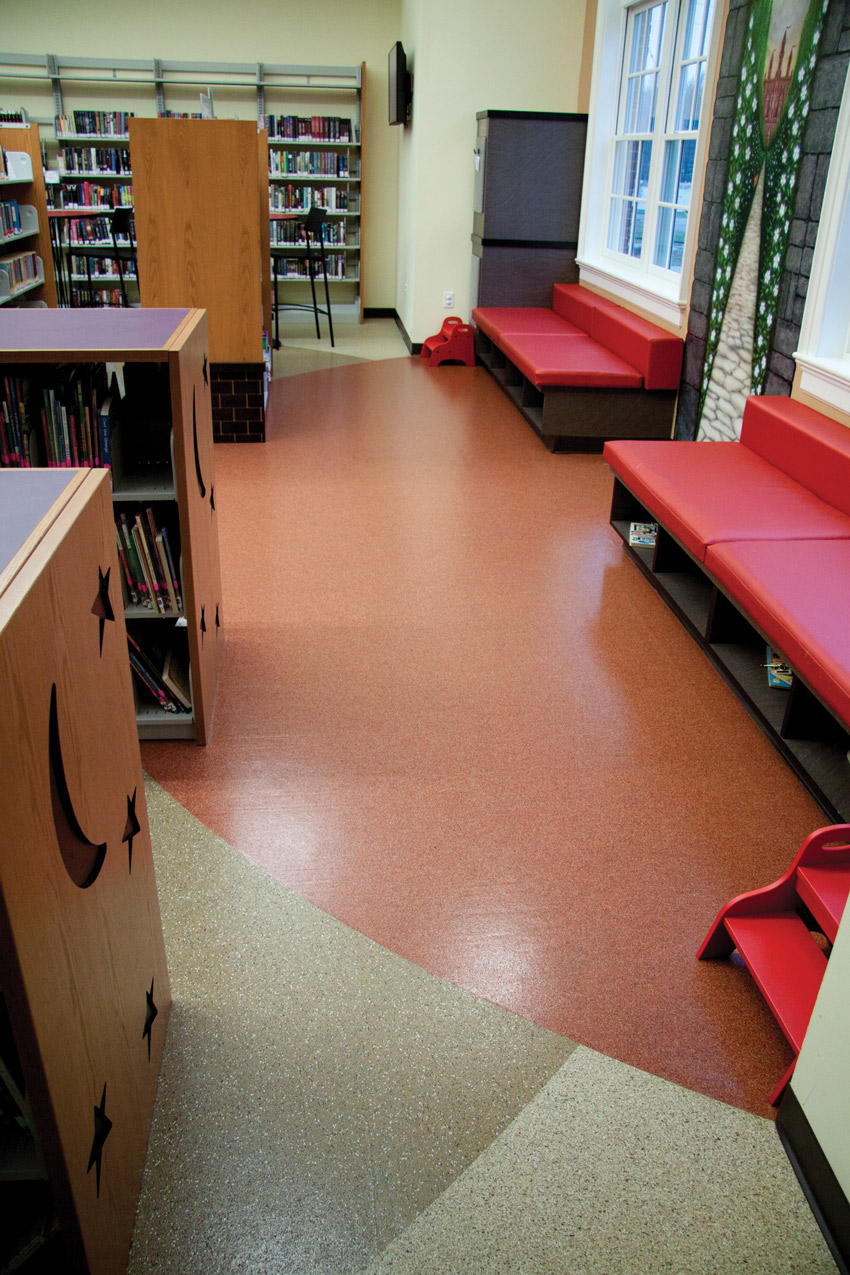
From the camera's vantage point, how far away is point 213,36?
28.3 feet

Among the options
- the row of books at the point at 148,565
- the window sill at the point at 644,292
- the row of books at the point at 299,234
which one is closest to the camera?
the row of books at the point at 148,565

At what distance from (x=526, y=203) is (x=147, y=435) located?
5468 millimetres

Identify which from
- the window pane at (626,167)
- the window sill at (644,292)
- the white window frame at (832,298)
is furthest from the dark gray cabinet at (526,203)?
the white window frame at (832,298)

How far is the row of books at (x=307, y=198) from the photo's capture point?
9.17m

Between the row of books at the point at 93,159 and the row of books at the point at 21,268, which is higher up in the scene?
the row of books at the point at 93,159

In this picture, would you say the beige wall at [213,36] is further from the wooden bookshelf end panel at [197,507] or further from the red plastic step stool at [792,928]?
the red plastic step stool at [792,928]

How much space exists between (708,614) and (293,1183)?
2250mm

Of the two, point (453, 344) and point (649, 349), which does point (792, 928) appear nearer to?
point (649, 349)

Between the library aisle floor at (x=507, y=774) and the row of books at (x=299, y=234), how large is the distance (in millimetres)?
5800

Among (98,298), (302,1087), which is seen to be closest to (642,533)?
(302,1087)

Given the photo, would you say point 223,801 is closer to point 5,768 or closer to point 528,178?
point 5,768

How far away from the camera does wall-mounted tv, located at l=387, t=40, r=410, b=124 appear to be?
24.7 feet

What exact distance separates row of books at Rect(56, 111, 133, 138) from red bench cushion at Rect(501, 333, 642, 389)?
484cm

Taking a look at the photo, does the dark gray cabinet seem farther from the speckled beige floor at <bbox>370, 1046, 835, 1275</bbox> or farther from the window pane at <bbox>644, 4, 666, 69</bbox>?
the speckled beige floor at <bbox>370, 1046, 835, 1275</bbox>
